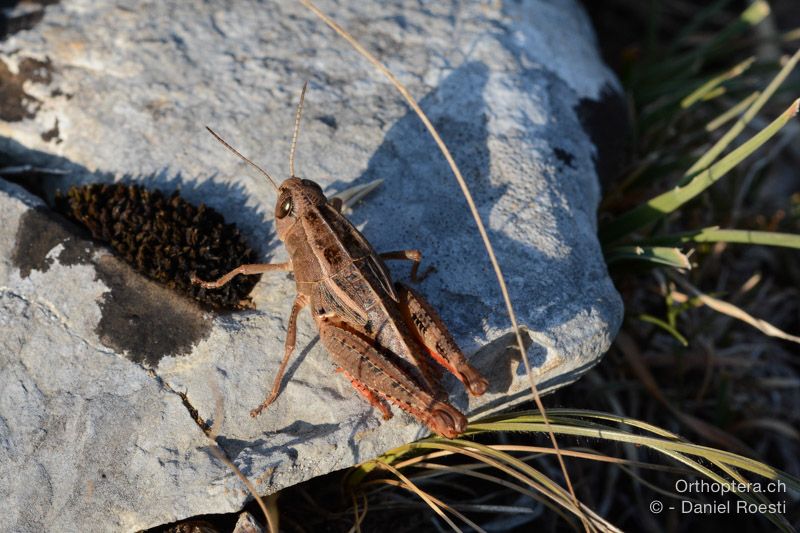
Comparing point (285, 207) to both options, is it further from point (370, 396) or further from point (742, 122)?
point (742, 122)

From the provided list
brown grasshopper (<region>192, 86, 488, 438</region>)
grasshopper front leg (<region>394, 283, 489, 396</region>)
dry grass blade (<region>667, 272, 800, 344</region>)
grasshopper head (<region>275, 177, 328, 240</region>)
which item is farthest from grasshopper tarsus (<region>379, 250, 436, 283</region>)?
dry grass blade (<region>667, 272, 800, 344</region>)

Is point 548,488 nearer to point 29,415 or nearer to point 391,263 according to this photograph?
point 391,263

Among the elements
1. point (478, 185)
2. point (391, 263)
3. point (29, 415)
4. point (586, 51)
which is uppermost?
point (586, 51)

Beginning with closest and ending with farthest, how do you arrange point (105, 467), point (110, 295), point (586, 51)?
point (105, 467), point (110, 295), point (586, 51)

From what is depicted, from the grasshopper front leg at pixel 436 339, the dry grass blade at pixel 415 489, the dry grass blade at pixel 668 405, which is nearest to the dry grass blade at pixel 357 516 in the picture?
the dry grass blade at pixel 415 489

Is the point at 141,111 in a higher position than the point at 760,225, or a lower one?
lower

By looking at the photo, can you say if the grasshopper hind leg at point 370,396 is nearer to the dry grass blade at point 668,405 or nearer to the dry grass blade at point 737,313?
the dry grass blade at point 668,405

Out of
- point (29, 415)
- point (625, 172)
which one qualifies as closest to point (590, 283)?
point (625, 172)
